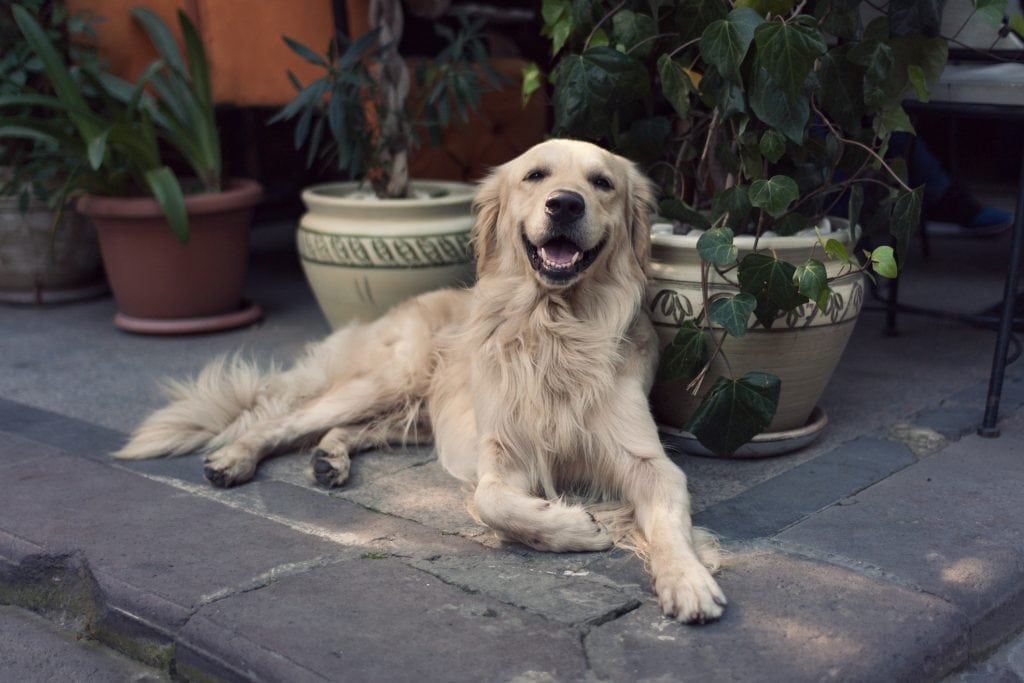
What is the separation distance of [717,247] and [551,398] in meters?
0.57

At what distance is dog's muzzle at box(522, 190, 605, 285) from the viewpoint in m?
2.72

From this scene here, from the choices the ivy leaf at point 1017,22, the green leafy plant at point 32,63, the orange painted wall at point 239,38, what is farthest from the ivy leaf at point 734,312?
the green leafy plant at point 32,63

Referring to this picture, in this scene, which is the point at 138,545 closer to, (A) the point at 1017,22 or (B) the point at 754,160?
(B) the point at 754,160

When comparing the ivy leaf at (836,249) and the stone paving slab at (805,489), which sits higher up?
the ivy leaf at (836,249)

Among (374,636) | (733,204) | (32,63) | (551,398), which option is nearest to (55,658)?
(374,636)

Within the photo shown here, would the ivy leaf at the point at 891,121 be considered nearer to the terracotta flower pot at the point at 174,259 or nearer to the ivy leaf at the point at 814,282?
the ivy leaf at the point at 814,282

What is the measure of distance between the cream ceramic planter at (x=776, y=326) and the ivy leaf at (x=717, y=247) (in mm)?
187

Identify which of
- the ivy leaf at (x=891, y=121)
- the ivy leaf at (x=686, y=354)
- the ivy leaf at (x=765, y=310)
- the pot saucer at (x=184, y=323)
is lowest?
the pot saucer at (x=184, y=323)

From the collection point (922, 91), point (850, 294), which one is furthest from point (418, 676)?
point (922, 91)

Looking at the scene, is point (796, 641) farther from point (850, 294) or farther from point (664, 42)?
point (664, 42)

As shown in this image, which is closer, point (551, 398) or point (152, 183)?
point (551, 398)

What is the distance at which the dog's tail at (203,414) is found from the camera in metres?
3.27

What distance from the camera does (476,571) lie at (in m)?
2.43

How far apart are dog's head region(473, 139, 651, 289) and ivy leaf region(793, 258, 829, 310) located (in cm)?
45
